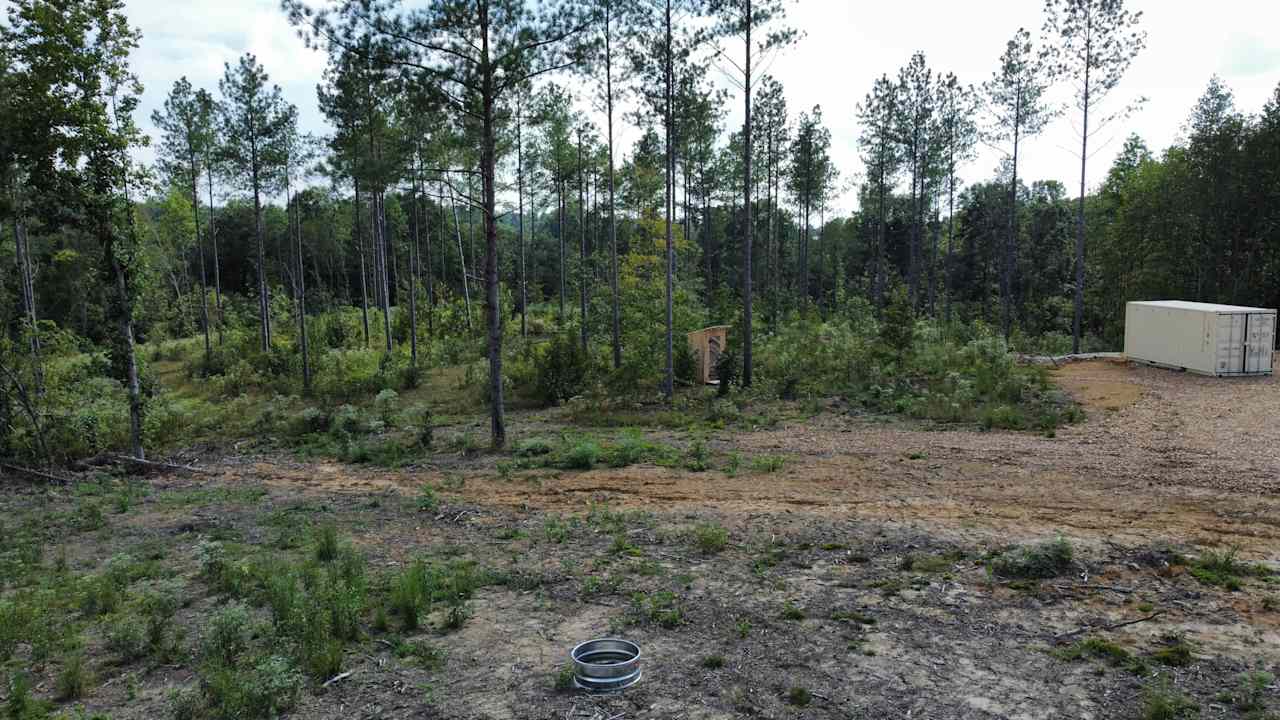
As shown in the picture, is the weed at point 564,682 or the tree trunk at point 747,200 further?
the tree trunk at point 747,200

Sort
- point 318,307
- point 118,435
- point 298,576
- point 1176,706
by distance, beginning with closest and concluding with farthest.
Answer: point 1176,706 < point 298,576 < point 118,435 < point 318,307

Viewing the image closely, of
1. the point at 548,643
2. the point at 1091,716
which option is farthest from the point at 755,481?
the point at 1091,716

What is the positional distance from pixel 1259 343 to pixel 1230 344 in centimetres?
86

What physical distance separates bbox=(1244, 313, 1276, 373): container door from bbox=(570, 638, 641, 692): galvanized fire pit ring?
70.6ft

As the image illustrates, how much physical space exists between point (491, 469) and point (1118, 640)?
32.9ft

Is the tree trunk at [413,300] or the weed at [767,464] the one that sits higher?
the tree trunk at [413,300]

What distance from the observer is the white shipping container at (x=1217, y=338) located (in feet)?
65.7

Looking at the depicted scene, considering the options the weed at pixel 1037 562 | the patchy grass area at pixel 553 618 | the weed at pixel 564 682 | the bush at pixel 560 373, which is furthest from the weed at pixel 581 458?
the weed at pixel 564 682

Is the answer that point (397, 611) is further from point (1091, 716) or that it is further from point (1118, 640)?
point (1118, 640)

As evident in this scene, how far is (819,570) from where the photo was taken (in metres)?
7.89

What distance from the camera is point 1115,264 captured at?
33.2 metres

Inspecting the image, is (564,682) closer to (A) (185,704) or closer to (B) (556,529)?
(A) (185,704)

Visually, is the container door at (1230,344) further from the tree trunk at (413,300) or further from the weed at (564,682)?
the tree trunk at (413,300)

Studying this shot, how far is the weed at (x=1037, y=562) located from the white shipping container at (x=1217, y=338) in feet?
54.4
